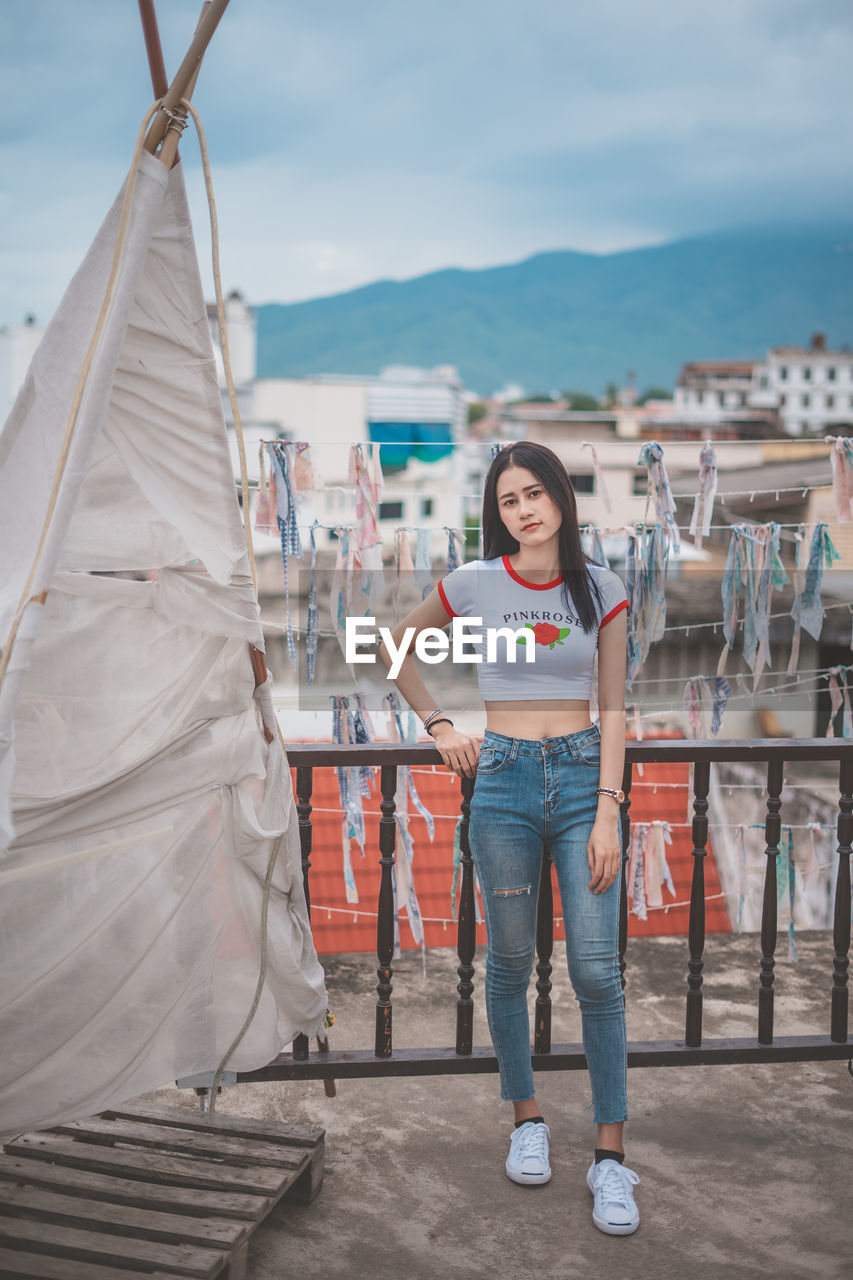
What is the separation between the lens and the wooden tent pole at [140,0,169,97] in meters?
1.95

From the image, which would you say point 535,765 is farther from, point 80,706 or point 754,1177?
point 754,1177

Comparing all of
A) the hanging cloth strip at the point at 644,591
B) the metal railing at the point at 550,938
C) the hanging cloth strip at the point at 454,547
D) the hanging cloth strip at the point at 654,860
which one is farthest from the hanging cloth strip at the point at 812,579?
the metal railing at the point at 550,938

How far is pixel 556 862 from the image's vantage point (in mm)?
2473

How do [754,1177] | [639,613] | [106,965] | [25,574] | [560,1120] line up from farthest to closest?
1. [639,613]
2. [560,1120]
3. [754,1177]
4. [106,965]
5. [25,574]

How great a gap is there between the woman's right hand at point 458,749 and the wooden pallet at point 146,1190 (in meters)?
0.95

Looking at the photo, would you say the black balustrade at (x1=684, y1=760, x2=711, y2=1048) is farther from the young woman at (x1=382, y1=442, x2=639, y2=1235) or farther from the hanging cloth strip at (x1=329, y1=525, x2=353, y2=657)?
the hanging cloth strip at (x1=329, y1=525, x2=353, y2=657)

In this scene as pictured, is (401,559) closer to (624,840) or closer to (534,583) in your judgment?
(624,840)

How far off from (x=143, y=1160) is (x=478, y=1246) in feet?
2.58

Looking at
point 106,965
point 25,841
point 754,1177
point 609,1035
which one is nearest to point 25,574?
point 25,841

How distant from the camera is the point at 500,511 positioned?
2.50 meters

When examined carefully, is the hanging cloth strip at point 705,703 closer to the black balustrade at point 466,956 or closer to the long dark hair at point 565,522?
the black balustrade at point 466,956

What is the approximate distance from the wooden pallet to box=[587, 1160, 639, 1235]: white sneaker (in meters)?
0.67

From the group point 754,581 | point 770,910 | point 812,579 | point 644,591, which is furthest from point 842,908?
point 812,579

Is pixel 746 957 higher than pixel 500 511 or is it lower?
lower
